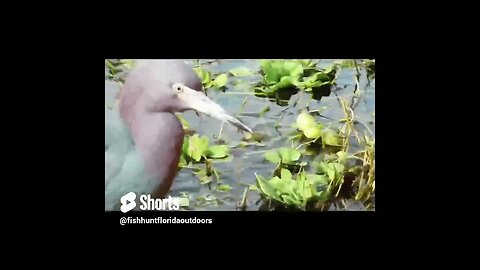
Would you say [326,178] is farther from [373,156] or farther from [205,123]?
[205,123]

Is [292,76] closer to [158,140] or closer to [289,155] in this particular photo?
[289,155]

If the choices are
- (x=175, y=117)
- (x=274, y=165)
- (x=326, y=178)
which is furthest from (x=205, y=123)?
(x=326, y=178)

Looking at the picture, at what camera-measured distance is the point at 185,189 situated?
2.83 meters

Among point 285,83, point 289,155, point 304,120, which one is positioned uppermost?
point 285,83

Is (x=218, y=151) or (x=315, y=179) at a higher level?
(x=218, y=151)

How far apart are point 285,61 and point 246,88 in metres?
0.16

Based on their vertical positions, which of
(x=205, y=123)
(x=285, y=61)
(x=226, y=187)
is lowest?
(x=226, y=187)

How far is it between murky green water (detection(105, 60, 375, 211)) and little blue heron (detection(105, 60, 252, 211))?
3cm

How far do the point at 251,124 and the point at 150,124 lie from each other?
1.14 feet

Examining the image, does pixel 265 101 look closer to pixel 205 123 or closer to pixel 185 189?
pixel 205 123

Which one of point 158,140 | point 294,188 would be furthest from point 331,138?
point 158,140

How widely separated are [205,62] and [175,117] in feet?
0.71

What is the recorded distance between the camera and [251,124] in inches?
111
